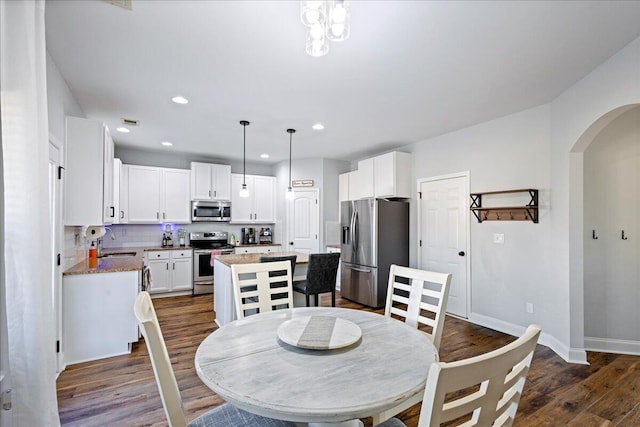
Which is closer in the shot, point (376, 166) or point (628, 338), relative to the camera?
point (628, 338)

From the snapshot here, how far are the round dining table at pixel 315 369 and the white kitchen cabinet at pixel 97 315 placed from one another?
6.85 feet

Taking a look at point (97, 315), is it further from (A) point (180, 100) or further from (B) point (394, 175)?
(B) point (394, 175)

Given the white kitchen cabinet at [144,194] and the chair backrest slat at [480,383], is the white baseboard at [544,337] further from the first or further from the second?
the white kitchen cabinet at [144,194]

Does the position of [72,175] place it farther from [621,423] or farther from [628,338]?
[628,338]

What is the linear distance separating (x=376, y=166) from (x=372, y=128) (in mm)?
1028

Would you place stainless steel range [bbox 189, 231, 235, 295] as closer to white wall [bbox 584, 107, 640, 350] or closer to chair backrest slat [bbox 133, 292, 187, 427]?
chair backrest slat [bbox 133, 292, 187, 427]

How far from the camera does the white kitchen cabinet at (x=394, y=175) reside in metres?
4.77

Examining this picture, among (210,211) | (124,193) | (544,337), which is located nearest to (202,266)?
(210,211)

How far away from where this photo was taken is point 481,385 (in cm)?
82

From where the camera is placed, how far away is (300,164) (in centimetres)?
622

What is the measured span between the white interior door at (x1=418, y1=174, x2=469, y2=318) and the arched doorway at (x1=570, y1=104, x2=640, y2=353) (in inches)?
48.2

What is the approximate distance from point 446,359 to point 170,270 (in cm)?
449

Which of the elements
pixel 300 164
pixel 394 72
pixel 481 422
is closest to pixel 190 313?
pixel 300 164

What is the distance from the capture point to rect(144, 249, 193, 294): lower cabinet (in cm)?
516
